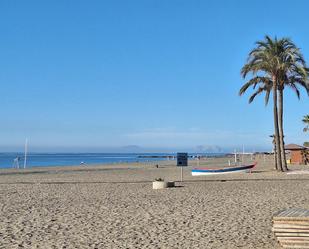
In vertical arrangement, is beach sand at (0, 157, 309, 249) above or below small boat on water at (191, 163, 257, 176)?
below

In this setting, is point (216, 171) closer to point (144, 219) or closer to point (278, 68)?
point (278, 68)

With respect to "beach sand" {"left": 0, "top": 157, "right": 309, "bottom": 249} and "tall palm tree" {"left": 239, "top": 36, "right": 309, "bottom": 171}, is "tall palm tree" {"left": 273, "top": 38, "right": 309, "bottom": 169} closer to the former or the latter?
"tall palm tree" {"left": 239, "top": 36, "right": 309, "bottom": 171}

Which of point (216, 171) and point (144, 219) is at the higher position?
point (216, 171)

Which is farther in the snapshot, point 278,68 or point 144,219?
point 278,68

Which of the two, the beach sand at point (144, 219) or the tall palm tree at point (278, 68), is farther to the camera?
the tall palm tree at point (278, 68)

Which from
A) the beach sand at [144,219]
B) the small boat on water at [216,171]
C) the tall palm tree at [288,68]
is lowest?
the beach sand at [144,219]

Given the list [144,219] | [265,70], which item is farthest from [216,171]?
[144,219]

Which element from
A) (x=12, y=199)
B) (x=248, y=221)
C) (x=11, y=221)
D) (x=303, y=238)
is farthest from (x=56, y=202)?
(x=303, y=238)

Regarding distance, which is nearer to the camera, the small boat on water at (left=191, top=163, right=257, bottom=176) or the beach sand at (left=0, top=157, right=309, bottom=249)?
the beach sand at (left=0, top=157, right=309, bottom=249)

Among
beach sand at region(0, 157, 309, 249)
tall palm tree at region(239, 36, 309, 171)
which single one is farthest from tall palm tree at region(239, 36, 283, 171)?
beach sand at region(0, 157, 309, 249)

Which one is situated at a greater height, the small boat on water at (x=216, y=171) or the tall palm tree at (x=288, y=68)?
the tall palm tree at (x=288, y=68)

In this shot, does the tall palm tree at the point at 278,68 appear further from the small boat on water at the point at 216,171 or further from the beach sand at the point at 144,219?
the beach sand at the point at 144,219

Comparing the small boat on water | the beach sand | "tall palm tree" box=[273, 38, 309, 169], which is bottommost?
the beach sand

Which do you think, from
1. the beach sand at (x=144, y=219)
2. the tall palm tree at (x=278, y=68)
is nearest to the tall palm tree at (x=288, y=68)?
the tall palm tree at (x=278, y=68)
